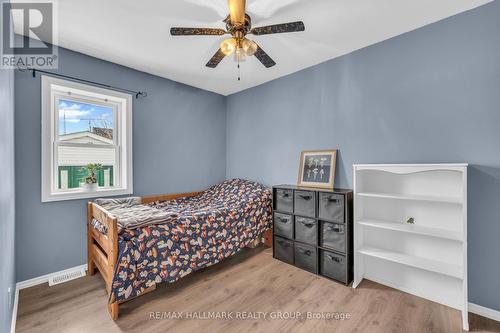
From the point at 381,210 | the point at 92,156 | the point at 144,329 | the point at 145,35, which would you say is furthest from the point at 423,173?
the point at 92,156

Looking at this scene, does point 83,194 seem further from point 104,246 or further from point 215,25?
point 215,25

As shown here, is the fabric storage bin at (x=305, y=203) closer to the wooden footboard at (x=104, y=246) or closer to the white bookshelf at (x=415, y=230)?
the white bookshelf at (x=415, y=230)

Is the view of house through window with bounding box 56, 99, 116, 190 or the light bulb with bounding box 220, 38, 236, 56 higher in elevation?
the light bulb with bounding box 220, 38, 236, 56

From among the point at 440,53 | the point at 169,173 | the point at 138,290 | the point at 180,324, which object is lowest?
the point at 180,324

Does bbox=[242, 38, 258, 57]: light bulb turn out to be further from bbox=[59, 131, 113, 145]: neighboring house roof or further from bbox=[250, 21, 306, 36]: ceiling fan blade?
bbox=[59, 131, 113, 145]: neighboring house roof

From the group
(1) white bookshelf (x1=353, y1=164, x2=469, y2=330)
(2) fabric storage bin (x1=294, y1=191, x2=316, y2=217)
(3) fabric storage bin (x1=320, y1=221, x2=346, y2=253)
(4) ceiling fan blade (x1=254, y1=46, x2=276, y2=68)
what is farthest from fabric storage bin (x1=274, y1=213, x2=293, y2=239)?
(4) ceiling fan blade (x1=254, y1=46, x2=276, y2=68)

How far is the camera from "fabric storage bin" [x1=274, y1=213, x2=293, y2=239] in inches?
108

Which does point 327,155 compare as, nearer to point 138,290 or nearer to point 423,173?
point 423,173

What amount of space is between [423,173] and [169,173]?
3071 millimetres

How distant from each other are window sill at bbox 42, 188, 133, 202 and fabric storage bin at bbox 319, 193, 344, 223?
238cm

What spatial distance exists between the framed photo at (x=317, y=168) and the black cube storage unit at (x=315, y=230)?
27 centimetres

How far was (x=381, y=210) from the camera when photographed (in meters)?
2.38

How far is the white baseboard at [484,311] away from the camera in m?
1.78

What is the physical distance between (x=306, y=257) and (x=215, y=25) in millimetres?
2573
